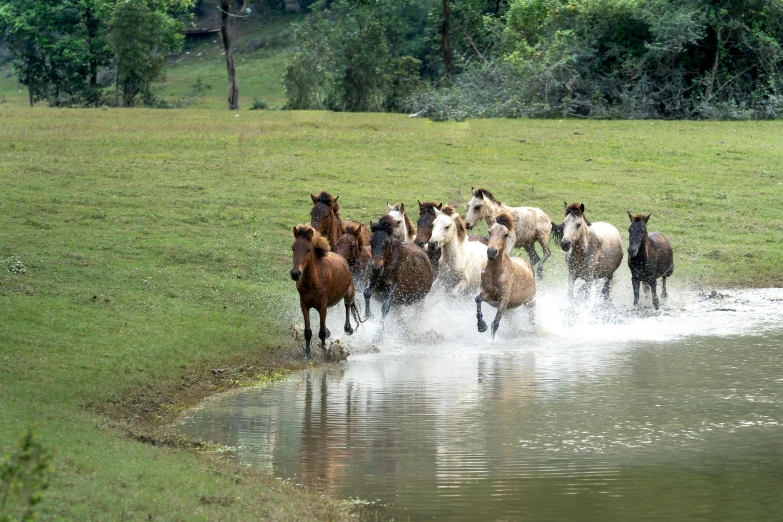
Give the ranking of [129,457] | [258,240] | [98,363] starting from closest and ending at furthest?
[129,457] → [98,363] → [258,240]

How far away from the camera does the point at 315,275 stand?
13398 mm

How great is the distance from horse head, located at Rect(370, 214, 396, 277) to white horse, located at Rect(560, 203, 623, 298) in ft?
9.97

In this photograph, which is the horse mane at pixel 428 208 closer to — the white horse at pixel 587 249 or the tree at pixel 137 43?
the white horse at pixel 587 249

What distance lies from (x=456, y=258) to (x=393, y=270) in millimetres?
1241

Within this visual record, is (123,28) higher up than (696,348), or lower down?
higher up

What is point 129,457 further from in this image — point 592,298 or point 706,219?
point 706,219

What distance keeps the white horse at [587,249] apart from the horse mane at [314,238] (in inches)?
168

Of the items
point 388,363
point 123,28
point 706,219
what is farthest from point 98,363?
point 123,28

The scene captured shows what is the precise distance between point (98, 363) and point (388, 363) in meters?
3.41

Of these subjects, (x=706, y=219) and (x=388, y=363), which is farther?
(x=706, y=219)

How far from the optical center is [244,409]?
35.9ft

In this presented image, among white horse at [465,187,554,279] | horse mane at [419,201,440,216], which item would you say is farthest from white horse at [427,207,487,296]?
white horse at [465,187,554,279]

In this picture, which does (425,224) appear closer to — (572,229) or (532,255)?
(572,229)

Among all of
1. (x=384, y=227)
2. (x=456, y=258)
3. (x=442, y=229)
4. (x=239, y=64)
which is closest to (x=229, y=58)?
(x=239, y=64)
